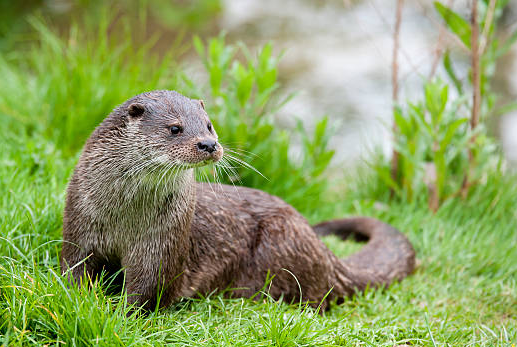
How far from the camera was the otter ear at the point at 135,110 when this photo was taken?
2.40 meters

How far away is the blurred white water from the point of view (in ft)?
23.0

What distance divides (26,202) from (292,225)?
137 cm

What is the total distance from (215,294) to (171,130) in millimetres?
900

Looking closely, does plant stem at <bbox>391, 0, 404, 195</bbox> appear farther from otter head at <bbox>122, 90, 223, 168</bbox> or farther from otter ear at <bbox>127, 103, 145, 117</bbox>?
otter ear at <bbox>127, 103, 145, 117</bbox>

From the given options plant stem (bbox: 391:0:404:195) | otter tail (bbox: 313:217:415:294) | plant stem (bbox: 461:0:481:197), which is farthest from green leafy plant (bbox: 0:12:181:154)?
plant stem (bbox: 461:0:481:197)

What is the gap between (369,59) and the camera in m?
9.24

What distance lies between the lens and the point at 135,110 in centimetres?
241

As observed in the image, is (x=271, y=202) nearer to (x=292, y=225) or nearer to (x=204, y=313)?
(x=292, y=225)

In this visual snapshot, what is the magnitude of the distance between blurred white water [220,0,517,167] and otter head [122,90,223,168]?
11.6 feet

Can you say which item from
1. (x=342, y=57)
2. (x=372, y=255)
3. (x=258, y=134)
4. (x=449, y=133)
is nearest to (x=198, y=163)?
(x=372, y=255)

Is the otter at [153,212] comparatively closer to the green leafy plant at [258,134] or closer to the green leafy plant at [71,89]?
the green leafy plant at [258,134]

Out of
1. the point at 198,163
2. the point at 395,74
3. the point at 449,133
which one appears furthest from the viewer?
the point at 395,74

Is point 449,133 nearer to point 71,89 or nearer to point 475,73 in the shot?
point 475,73

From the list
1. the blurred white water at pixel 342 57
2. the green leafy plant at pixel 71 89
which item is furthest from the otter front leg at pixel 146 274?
the blurred white water at pixel 342 57
